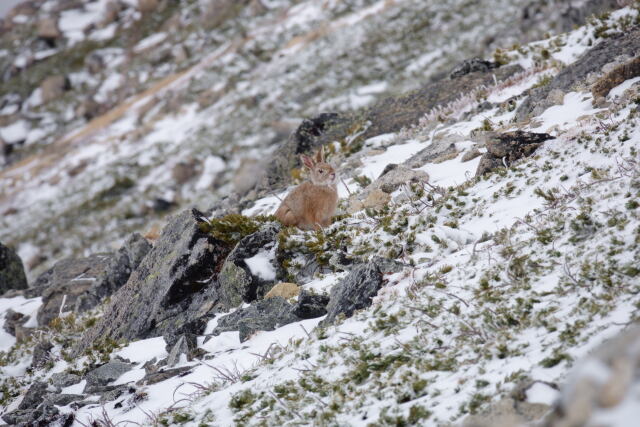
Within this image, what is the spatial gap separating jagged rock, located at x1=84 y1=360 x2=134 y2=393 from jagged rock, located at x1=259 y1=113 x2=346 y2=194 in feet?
29.1

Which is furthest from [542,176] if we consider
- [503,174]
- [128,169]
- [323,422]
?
[128,169]

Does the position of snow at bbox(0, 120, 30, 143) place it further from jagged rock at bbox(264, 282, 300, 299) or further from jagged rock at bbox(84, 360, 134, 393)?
jagged rock at bbox(264, 282, 300, 299)

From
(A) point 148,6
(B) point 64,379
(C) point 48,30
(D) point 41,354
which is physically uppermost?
(C) point 48,30

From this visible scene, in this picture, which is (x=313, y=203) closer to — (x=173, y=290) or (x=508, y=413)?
(x=173, y=290)

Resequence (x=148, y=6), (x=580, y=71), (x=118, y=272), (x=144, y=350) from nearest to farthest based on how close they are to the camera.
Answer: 1. (x=144, y=350)
2. (x=580, y=71)
3. (x=118, y=272)
4. (x=148, y=6)

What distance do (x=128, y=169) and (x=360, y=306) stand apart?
1489 inches

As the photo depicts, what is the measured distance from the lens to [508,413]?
367 centimetres

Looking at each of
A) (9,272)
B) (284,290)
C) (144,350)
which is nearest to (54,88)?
(9,272)

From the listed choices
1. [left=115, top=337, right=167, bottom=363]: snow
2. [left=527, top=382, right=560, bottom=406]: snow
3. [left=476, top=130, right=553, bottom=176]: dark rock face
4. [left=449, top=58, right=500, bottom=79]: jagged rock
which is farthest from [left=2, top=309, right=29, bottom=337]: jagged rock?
[left=449, top=58, right=500, bottom=79]: jagged rock

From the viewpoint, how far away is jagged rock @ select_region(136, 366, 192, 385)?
746 cm

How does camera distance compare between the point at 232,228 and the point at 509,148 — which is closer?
the point at 509,148

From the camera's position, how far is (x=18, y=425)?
282 inches

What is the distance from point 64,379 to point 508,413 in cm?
789

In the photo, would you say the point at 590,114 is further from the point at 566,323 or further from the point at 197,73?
the point at 197,73
